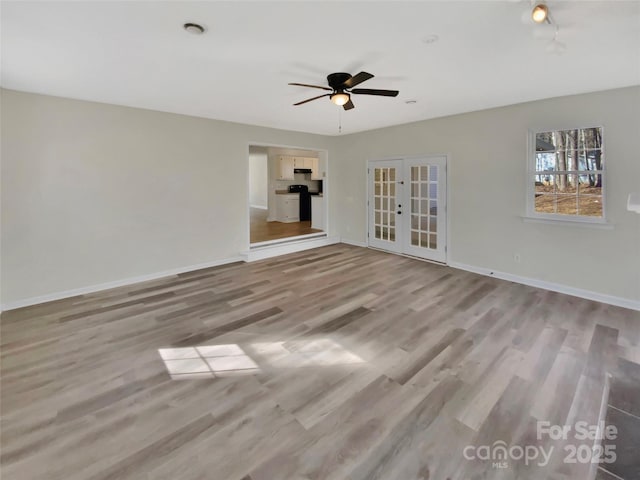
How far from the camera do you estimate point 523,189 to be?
4453mm

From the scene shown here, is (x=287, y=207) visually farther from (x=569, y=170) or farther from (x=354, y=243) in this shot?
(x=569, y=170)

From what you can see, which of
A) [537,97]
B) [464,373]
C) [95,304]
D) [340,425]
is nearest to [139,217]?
[95,304]

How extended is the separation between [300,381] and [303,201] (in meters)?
8.35

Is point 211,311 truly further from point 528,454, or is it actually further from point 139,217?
point 528,454

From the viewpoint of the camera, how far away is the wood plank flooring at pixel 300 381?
1.67 metres

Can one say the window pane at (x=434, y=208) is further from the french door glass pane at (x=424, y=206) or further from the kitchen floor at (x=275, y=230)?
the kitchen floor at (x=275, y=230)

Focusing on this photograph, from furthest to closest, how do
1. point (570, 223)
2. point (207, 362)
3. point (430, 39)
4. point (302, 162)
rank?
point (302, 162) < point (570, 223) < point (207, 362) < point (430, 39)

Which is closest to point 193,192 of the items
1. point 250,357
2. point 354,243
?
point 250,357

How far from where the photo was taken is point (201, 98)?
4.04m

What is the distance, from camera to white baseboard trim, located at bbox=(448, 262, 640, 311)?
3.71 m

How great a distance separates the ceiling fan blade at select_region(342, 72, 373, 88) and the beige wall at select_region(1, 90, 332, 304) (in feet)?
10.1

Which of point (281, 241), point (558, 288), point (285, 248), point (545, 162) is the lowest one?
point (558, 288)

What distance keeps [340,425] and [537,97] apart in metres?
4.74

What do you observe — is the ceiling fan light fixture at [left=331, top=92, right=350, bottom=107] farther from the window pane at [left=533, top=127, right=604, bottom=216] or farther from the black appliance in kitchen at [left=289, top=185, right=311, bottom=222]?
the black appliance in kitchen at [left=289, top=185, right=311, bottom=222]
